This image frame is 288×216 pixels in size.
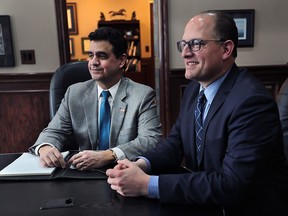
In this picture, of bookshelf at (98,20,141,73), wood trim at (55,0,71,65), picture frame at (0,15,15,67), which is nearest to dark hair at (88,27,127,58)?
wood trim at (55,0,71,65)

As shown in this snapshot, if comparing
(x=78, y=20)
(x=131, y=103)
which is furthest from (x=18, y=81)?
(x=78, y=20)

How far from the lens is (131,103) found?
1.57 m

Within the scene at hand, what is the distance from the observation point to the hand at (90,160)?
1181 millimetres

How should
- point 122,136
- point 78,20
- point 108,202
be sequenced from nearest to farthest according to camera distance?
point 108,202
point 122,136
point 78,20

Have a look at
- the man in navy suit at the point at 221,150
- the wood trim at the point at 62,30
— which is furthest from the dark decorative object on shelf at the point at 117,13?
the man in navy suit at the point at 221,150

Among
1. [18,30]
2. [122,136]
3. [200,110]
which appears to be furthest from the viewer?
[18,30]

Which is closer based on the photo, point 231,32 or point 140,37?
point 231,32

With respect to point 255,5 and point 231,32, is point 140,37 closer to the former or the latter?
point 255,5

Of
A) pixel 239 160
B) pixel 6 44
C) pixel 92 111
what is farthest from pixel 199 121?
pixel 6 44

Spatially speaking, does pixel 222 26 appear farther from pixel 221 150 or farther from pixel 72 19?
pixel 72 19

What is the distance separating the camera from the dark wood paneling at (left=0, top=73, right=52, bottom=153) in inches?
112

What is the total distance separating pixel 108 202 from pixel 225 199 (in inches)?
13.9

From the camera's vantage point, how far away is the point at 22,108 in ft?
9.46

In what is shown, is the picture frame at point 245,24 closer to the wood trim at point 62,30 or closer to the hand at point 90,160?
the wood trim at point 62,30
